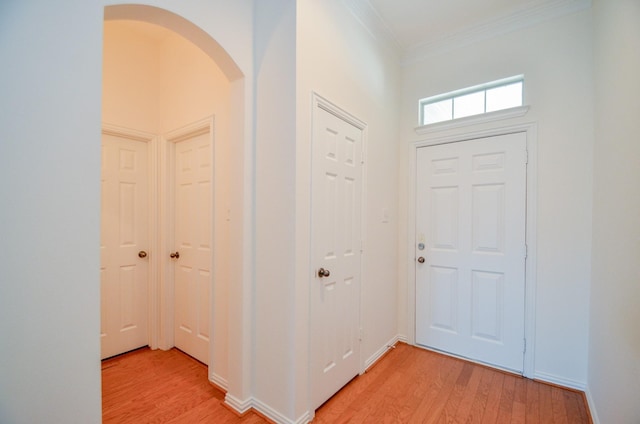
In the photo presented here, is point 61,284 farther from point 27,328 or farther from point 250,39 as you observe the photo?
point 250,39

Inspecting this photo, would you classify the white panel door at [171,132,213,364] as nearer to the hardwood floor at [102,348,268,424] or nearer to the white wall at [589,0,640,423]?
the hardwood floor at [102,348,268,424]

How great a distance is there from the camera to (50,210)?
1.02m

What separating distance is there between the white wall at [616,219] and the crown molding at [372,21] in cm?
151

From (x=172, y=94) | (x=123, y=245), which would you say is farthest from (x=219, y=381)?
(x=172, y=94)

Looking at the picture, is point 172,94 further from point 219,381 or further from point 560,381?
point 560,381

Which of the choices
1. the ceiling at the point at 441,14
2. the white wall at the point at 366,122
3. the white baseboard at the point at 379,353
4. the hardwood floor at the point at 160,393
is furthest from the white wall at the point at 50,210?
the ceiling at the point at 441,14

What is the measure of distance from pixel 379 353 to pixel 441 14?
3168 millimetres

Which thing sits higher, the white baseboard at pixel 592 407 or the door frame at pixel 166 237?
the door frame at pixel 166 237

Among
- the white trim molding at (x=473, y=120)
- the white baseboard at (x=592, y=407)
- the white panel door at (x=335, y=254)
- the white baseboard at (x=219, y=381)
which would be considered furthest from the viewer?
the white trim molding at (x=473, y=120)

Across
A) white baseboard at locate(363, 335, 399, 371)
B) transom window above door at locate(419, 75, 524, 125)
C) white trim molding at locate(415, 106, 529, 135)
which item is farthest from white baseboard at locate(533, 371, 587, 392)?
transom window above door at locate(419, 75, 524, 125)

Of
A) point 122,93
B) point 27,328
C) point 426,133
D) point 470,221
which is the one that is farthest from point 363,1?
point 27,328

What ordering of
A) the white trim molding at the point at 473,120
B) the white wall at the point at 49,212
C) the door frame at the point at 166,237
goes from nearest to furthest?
the white wall at the point at 49,212
the white trim molding at the point at 473,120
the door frame at the point at 166,237

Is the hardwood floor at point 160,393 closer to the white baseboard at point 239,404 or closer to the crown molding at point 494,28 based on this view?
the white baseboard at point 239,404

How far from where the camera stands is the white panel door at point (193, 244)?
241cm
